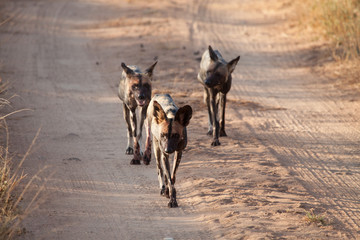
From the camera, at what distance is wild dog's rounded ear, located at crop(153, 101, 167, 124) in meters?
5.78

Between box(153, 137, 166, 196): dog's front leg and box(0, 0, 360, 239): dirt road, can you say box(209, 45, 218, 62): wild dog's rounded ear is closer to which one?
box(0, 0, 360, 239): dirt road

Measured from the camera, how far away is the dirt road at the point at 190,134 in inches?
224

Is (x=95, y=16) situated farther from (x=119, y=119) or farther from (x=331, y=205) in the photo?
(x=331, y=205)

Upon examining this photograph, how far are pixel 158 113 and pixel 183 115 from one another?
317 mm

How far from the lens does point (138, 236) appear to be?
5.37 metres

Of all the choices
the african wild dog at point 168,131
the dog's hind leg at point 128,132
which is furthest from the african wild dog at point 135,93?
the african wild dog at point 168,131

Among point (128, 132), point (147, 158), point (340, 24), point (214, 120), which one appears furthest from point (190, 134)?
point (340, 24)

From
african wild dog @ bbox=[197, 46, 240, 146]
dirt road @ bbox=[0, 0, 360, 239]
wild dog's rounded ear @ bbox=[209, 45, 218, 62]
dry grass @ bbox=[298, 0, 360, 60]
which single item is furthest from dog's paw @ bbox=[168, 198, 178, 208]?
dry grass @ bbox=[298, 0, 360, 60]

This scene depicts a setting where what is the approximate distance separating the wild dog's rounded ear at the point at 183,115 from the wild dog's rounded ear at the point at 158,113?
0.17m

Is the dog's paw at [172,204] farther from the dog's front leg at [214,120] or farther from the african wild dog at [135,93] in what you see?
the dog's front leg at [214,120]

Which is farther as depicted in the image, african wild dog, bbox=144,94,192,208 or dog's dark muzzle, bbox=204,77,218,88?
dog's dark muzzle, bbox=204,77,218,88

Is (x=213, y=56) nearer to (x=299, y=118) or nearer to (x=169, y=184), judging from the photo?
(x=299, y=118)

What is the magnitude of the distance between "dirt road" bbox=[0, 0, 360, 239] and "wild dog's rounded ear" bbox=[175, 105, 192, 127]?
1.08 m

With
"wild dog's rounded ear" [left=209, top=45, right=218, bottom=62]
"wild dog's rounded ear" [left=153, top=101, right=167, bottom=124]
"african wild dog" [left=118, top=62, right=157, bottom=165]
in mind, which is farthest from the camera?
"wild dog's rounded ear" [left=209, top=45, right=218, bottom=62]
